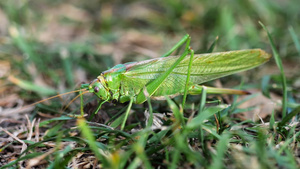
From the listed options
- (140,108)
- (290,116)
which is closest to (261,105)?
(290,116)

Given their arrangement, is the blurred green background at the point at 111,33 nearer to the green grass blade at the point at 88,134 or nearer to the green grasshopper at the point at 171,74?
the green grasshopper at the point at 171,74

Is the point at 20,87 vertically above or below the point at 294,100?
above

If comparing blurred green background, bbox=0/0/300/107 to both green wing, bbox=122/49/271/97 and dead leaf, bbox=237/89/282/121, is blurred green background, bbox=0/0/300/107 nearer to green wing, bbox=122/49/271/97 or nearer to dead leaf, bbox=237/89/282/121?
dead leaf, bbox=237/89/282/121

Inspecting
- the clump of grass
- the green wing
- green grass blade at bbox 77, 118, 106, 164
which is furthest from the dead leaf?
green grass blade at bbox 77, 118, 106, 164

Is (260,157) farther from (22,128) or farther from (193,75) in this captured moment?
(22,128)

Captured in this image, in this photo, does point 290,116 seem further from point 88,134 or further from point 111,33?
point 111,33

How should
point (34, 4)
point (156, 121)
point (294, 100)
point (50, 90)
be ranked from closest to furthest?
1. point (156, 121)
2. point (294, 100)
3. point (50, 90)
4. point (34, 4)

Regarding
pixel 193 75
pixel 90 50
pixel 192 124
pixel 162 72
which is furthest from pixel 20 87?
pixel 192 124
